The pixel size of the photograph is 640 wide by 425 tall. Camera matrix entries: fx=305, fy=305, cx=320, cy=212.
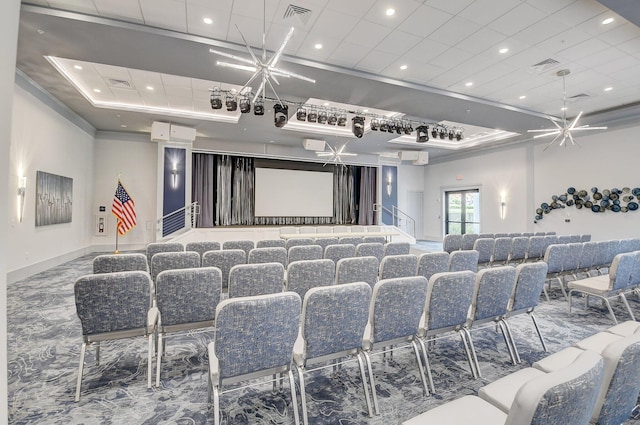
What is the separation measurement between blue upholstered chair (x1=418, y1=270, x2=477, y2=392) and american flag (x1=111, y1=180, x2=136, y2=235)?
887 centimetres

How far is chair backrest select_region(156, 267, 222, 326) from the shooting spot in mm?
2371

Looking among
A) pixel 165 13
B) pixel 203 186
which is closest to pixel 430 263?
pixel 165 13

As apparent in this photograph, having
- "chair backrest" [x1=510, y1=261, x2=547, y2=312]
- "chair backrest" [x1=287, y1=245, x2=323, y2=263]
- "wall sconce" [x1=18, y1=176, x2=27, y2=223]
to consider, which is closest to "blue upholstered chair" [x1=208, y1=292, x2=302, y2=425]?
"chair backrest" [x1=510, y1=261, x2=547, y2=312]

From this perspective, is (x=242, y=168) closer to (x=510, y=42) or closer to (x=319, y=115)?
(x=319, y=115)

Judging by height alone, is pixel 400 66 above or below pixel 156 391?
above

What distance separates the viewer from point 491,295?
104 inches

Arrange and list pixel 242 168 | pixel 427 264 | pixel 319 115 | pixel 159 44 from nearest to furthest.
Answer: pixel 427 264
pixel 159 44
pixel 319 115
pixel 242 168

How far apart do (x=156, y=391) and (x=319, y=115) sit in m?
6.16

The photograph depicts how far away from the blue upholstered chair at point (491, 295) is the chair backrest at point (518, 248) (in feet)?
11.8

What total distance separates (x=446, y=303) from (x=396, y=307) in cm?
51

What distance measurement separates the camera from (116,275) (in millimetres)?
2230

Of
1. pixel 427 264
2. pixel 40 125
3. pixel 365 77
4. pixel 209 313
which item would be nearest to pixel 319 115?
pixel 365 77

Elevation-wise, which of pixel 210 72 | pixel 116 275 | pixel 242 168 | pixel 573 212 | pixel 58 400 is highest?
pixel 210 72

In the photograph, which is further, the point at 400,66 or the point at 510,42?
the point at 400,66
